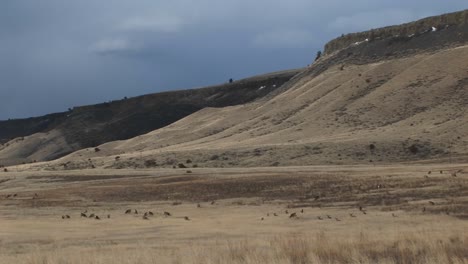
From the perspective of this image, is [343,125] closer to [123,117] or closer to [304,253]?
[304,253]

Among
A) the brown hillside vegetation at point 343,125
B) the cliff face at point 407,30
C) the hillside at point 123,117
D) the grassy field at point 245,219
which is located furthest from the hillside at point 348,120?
the hillside at point 123,117

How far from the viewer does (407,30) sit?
97.7 metres

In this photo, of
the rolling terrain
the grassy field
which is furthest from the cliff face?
the grassy field

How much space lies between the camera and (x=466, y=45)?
82938mm

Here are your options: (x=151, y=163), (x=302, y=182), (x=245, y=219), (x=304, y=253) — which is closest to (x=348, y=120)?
(x=151, y=163)

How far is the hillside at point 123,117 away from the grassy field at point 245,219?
271ft

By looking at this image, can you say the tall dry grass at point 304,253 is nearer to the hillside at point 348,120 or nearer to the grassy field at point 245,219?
the grassy field at point 245,219

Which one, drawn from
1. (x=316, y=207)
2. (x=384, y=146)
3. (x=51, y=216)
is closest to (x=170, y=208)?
(x=51, y=216)

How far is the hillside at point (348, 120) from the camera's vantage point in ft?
198

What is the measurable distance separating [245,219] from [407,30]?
76.9 metres

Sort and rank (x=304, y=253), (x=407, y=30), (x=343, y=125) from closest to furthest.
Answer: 1. (x=304, y=253)
2. (x=343, y=125)
3. (x=407, y=30)

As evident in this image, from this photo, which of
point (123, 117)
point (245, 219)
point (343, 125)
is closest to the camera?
point (245, 219)

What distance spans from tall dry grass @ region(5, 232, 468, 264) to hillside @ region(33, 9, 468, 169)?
39261 millimetres

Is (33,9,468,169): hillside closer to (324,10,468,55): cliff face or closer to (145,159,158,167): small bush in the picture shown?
(145,159,158,167): small bush
